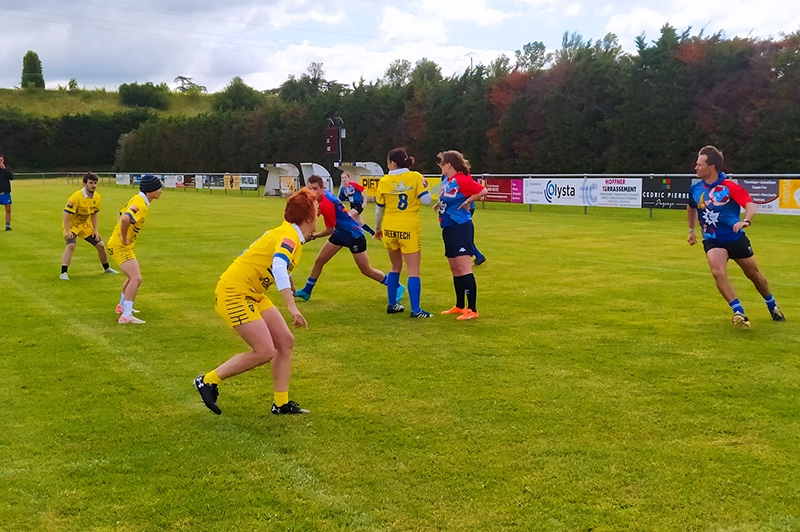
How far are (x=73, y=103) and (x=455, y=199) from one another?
11430 cm

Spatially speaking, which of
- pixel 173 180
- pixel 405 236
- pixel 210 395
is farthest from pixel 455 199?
pixel 173 180

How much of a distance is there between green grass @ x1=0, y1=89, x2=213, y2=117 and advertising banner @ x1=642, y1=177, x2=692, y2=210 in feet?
304

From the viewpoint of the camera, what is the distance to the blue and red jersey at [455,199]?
29.2ft

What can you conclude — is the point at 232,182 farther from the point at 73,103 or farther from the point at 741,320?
the point at 73,103

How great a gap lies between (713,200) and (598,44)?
47.2 metres

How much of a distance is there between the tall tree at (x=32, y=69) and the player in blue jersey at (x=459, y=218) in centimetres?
13003

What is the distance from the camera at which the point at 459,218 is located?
891cm

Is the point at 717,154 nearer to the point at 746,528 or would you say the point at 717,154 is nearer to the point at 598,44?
the point at 746,528

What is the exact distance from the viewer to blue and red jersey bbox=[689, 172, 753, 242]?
7988 millimetres

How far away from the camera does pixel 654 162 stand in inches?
1670

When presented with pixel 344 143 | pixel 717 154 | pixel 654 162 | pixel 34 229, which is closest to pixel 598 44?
pixel 654 162

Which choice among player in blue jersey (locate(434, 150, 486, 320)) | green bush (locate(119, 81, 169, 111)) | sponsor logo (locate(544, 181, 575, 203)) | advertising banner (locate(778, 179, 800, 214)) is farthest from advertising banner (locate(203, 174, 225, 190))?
green bush (locate(119, 81, 169, 111))

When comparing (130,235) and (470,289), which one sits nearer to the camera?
(470,289)

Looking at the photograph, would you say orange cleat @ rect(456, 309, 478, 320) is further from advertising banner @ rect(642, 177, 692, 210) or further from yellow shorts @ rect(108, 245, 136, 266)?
advertising banner @ rect(642, 177, 692, 210)
